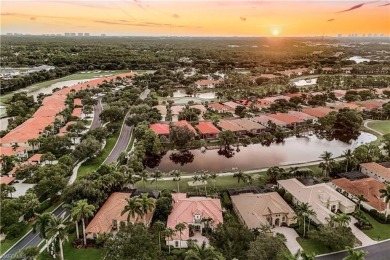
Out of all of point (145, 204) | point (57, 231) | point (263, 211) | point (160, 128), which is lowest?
point (263, 211)

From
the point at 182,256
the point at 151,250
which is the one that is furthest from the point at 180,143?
the point at 151,250

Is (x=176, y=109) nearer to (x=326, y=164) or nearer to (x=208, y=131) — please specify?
(x=208, y=131)

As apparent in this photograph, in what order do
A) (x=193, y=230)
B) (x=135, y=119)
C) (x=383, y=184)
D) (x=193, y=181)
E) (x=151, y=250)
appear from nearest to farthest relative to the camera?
(x=151, y=250), (x=193, y=230), (x=383, y=184), (x=193, y=181), (x=135, y=119)

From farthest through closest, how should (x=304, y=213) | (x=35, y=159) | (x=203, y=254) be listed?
(x=35, y=159) → (x=304, y=213) → (x=203, y=254)

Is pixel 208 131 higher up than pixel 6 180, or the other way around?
pixel 208 131

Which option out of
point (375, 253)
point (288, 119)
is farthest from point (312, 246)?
point (288, 119)

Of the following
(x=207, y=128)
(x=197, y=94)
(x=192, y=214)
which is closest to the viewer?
(x=192, y=214)

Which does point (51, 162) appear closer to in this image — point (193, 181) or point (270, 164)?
point (193, 181)

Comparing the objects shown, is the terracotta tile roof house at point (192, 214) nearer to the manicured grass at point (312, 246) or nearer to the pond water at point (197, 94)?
the manicured grass at point (312, 246)

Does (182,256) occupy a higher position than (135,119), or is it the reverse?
(135,119)
